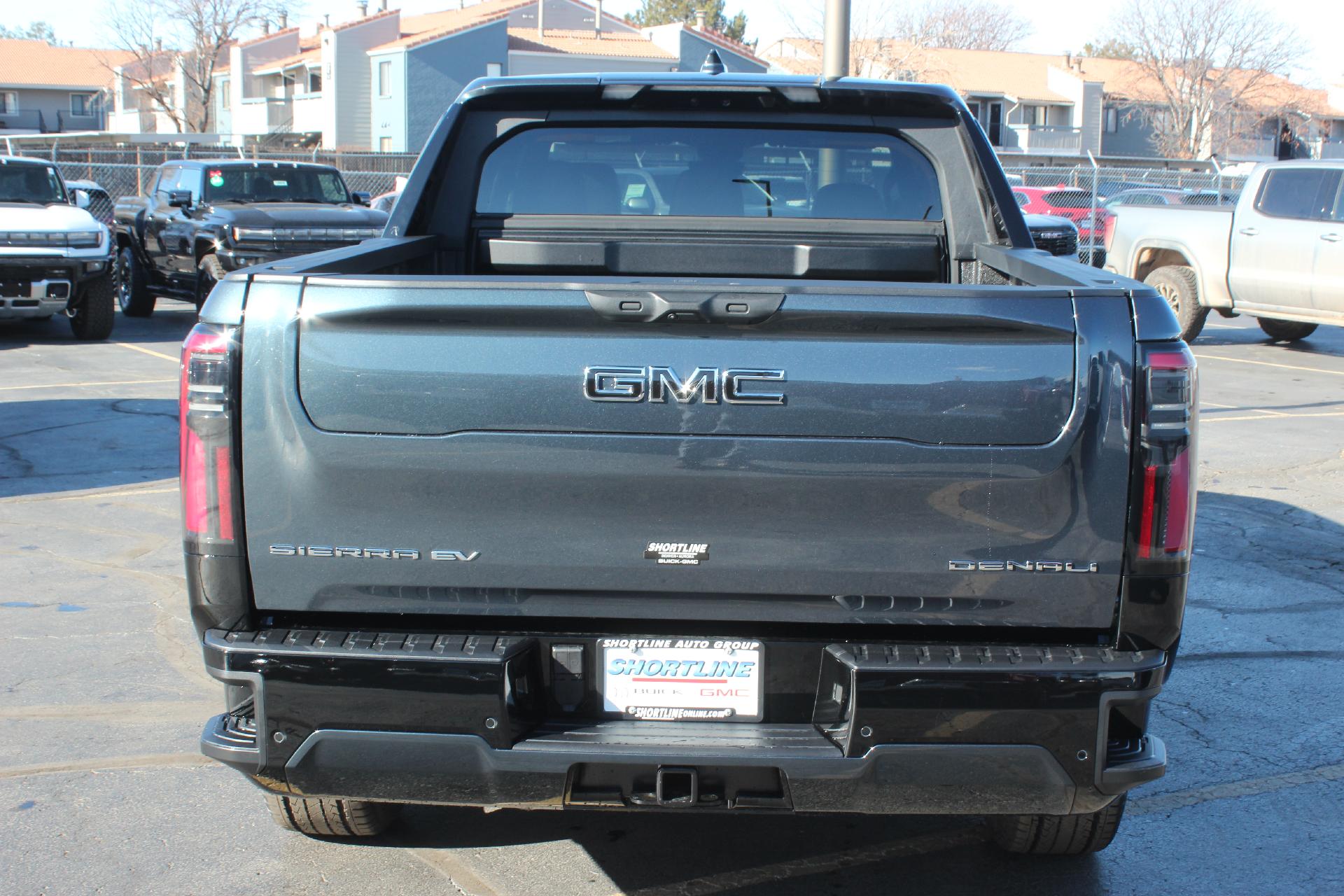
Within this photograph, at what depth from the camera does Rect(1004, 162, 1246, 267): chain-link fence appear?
23672 mm

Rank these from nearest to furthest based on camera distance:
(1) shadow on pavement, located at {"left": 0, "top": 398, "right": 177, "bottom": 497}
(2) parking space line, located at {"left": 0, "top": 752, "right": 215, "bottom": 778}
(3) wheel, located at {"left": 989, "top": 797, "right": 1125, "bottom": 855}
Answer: (3) wheel, located at {"left": 989, "top": 797, "right": 1125, "bottom": 855} < (2) parking space line, located at {"left": 0, "top": 752, "right": 215, "bottom": 778} < (1) shadow on pavement, located at {"left": 0, "top": 398, "right": 177, "bottom": 497}

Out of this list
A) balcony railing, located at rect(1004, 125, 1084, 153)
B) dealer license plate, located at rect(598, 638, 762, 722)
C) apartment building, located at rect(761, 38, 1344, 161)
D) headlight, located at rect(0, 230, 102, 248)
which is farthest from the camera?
balcony railing, located at rect(1004, 125, 1084, 153)

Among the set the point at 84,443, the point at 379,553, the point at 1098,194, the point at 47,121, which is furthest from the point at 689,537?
the point at 47,121

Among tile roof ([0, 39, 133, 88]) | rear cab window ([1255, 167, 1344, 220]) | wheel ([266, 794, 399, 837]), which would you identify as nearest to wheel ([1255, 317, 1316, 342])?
rear cab window ([1255, 167, 1344, 220])

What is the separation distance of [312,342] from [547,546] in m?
0.64

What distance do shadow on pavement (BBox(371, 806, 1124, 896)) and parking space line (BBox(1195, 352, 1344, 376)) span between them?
460 inches

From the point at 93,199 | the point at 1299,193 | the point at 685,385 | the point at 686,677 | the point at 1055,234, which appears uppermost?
the point at 1299,193

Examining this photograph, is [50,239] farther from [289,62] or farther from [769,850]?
[289,62]

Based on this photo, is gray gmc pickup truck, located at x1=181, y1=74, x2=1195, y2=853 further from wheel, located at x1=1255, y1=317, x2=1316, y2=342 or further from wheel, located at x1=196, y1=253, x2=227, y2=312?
wheel, located at x1=1255, y1=317, x2=1316, y2=342

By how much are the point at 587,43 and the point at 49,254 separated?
48.2 metres

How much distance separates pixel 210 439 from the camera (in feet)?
9.16

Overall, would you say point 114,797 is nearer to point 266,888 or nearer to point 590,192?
point 266,888

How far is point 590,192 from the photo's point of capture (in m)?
4.53

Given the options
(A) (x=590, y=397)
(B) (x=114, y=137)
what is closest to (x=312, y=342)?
(A) (x=590, y=397)
